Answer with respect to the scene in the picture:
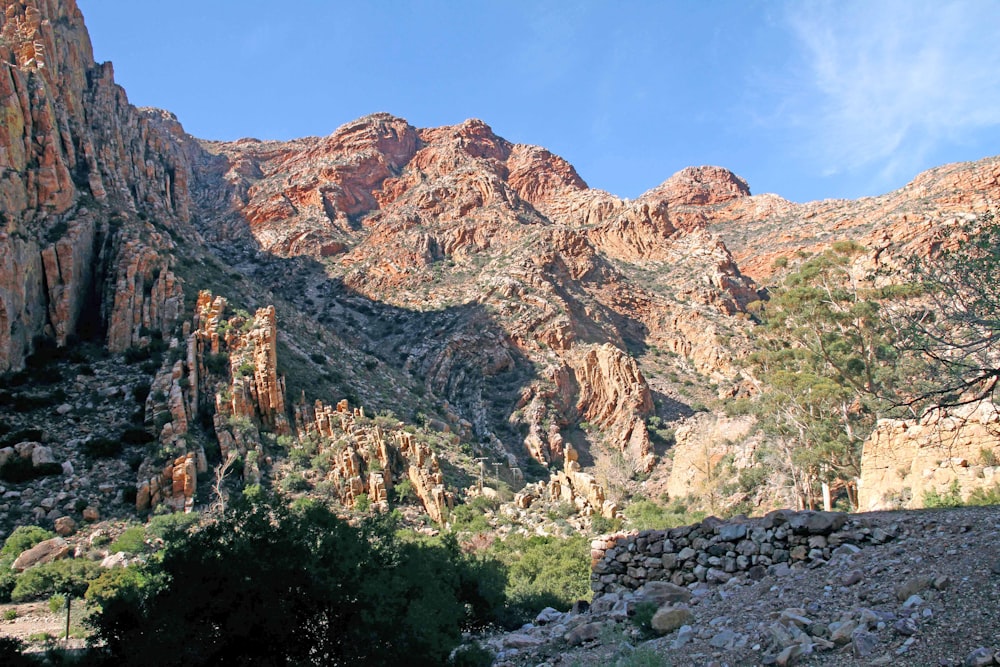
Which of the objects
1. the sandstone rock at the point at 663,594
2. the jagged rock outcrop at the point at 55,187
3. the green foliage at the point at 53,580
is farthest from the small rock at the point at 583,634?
the jagged rock outcrop at the point at 55,187

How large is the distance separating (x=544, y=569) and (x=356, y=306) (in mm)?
43440

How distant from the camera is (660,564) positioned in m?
10.8

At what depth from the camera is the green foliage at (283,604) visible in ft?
23.4

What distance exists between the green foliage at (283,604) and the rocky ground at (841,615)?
2016mm

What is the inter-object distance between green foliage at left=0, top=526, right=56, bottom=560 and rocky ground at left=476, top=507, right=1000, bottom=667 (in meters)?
15.4

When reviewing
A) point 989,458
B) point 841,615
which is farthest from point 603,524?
point 841,615

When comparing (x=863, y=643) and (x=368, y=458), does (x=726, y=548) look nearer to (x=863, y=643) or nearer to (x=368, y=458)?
(x=863, y=643)

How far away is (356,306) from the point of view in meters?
59.9

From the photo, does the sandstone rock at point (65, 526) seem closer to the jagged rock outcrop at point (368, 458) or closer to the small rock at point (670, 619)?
the jagged rock outcrop at point (368, 458)

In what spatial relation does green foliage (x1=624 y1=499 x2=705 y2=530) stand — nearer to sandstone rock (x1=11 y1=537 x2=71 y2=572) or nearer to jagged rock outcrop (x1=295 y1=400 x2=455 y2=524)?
jagged rock outcrop (x1=295 y1=400 x2=455 y2=524)

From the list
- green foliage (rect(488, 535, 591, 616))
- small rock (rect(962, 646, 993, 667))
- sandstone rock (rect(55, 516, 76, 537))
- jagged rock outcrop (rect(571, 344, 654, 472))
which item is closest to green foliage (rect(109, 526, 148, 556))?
sandstone rock (rect(55, 516, 76, 537))

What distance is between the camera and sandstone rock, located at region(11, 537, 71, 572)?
1769 cm

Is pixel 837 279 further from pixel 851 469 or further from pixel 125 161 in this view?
pixel 125 161

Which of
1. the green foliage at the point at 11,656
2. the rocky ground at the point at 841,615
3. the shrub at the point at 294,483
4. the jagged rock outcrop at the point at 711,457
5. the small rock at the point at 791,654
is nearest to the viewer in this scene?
the rocky ground at the point at 841,615
